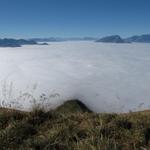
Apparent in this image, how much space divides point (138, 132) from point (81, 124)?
1141 millimetres

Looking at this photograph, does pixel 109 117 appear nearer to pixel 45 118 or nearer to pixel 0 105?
pixel 45 118

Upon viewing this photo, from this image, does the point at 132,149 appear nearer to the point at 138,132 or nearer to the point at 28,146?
the point at 138,132

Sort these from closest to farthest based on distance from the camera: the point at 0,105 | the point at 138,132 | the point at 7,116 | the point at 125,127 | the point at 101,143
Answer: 1. the point at 101,143
2. the point at 138,132
3. the point at 125,127
4. the point at 7,116
5. the point at 0,105

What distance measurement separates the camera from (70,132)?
482 cm

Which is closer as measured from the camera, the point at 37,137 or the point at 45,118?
the point at 37,137

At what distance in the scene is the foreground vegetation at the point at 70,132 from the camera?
423 centimetres

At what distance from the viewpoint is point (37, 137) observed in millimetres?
4785

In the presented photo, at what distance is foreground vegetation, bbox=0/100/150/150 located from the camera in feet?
13.9

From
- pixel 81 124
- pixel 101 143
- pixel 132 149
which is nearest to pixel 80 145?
pixel 101 143

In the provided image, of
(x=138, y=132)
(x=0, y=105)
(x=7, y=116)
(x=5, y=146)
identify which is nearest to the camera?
(x=5, y=146)

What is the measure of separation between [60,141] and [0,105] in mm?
3682

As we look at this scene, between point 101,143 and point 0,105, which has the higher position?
point 101,143

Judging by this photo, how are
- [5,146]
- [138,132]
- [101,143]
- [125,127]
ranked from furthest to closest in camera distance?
[125,127]
[138,132]
[5,146]
[101,143]

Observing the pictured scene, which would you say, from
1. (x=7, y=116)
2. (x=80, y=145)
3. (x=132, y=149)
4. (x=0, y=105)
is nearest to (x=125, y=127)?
(x=132, y=149)
